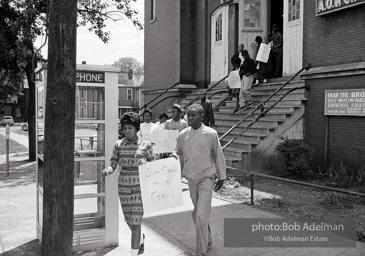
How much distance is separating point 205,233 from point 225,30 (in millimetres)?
12544

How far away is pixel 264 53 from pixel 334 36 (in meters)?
3.12

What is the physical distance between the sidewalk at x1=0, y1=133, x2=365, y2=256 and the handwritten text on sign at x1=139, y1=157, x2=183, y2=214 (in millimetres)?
749

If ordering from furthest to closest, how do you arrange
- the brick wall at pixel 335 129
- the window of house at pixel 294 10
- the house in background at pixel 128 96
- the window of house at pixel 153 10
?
the house in background at pixel 128 96 < the window of house at pixel 153 10 < the window of house at pixel 294 10 < the brick wall at pixel 335 129

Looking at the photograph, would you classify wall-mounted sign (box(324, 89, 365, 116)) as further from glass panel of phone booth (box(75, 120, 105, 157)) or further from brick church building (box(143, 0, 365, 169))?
glass panel of phone booth (box(75, 120, 105, 157))

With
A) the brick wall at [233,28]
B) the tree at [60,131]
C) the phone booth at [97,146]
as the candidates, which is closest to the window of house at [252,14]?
the brick wall at [233,28]

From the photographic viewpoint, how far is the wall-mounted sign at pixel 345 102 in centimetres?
950

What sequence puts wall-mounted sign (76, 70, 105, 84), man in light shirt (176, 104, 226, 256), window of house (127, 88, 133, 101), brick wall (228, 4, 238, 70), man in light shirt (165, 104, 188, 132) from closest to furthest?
1. man in light shirt (176, 104, 226, 256)
2. wall-mounted sign (76, 70, 105, 84)
3. man in light shirt (165, 104, 188, 132)
4. brick wall (228, 4, 238, 70)
5. window of house (127, 88, 133, 101)

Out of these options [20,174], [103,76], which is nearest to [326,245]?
[103,76]

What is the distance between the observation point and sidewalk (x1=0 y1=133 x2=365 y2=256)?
16.6ft

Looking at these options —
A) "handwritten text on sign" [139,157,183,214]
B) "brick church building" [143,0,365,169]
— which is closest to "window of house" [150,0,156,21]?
"brick church building" [143,0,365,169]

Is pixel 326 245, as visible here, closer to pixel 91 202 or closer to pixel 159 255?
pixel 159 255

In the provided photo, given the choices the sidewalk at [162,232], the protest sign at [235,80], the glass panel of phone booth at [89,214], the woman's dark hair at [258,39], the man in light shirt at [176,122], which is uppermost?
the woman's dark hair at [258,39]

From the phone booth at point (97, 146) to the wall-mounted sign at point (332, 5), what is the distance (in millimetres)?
6981

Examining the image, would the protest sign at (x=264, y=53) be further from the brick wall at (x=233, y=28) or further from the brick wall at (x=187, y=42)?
the brick wall at (x=187, y=42)
